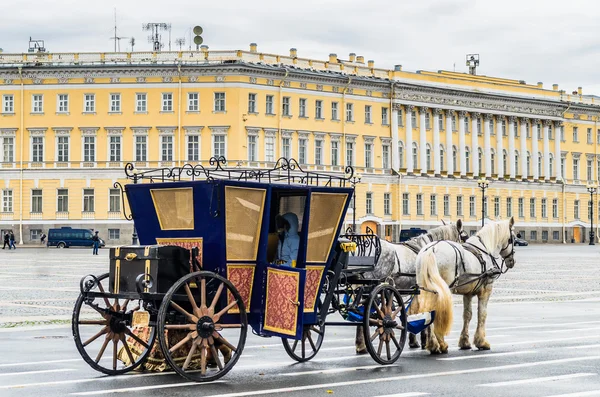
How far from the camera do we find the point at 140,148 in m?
67.9

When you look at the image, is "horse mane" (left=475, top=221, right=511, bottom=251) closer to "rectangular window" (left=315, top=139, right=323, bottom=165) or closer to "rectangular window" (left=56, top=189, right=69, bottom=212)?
"rectangular window" (left=56, top=189, right=69, bottom=212)

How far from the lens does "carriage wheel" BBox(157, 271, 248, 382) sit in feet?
34.7

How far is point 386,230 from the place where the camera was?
75375 mm

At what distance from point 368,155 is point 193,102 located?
13.6 meters

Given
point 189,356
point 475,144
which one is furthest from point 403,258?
point 475,144

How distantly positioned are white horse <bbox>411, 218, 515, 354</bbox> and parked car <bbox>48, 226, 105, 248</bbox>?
170 ft

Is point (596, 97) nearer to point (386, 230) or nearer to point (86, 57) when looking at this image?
point (386, 230)

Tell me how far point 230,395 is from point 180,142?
5833cm

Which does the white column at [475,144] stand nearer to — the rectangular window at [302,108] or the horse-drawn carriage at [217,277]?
the rectangular window at [302,108]

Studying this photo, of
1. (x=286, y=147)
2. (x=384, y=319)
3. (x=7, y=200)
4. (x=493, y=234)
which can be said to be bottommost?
(x=384, y=319)

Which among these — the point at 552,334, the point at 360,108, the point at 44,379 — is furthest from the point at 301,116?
the point at 44,379

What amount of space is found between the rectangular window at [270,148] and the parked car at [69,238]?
456 inches

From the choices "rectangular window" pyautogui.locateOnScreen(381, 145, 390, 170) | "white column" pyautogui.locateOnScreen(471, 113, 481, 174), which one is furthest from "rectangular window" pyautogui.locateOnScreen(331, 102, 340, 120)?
"white column" pyautogui.locateOnScreen(471, 113, 481, 174)

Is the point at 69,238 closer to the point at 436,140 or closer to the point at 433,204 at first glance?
the point at 433,204
